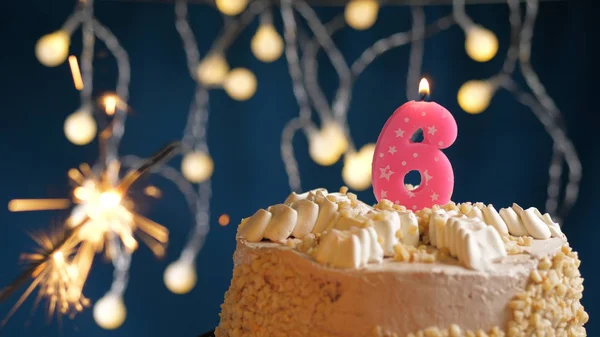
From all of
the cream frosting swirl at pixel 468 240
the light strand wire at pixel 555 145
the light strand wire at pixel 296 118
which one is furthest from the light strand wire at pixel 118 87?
the light strand wire at pixel 555 145

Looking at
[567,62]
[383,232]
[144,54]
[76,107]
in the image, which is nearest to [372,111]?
[567,62]

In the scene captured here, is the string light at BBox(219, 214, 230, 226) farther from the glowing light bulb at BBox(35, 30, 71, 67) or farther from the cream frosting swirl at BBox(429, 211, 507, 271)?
the cream frosting swirl at BBox(429, 211, 507, 271)

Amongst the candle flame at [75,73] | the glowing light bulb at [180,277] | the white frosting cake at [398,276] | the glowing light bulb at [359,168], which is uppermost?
the candle flame at [75,73]

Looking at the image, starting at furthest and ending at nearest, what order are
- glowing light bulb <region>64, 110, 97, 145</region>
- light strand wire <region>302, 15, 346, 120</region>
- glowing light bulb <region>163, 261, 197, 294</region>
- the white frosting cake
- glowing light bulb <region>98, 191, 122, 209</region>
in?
light strand wire <region>302, 15, 346, 120</region>
glowing light bulb <region>163, 261, 197, 294</region>
glowing light bulb <region>98, 191, 122, 209</region>
glowing light bulb <region>64, 110, 97, 145</region>
the white frosting cake

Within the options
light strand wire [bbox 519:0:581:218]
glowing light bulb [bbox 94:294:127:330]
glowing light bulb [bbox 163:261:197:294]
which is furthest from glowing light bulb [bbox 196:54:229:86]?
light strand wire [bbox 519:0:581:218]

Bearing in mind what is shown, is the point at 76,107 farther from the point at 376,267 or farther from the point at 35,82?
the point at 376,267

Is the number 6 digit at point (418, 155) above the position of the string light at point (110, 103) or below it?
below

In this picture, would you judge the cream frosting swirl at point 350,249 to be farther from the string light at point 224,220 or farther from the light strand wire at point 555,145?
the light strand wire at point 555,145
